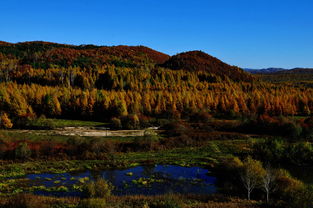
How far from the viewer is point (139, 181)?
4303cm

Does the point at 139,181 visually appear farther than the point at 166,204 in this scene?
Yes

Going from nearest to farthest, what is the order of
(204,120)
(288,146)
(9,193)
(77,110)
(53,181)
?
(9,193) → (53,181) → (288,146) → (204,120) → (77,110)

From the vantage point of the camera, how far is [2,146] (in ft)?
188

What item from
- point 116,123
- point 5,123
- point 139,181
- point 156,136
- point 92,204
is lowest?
point 139,181

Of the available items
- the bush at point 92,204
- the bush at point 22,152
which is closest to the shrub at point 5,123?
the bush at point 22,152

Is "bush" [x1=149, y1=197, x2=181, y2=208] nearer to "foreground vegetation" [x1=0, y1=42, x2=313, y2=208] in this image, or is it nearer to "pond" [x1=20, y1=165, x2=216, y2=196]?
"foreground vegetation" [x1=0, y1=42, x2=313, y2=208]

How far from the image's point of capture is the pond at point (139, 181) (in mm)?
38812

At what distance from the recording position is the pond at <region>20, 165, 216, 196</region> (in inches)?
1528

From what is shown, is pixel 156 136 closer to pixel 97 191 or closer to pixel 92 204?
pixel 97 191

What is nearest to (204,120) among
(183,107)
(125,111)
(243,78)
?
(183,107)

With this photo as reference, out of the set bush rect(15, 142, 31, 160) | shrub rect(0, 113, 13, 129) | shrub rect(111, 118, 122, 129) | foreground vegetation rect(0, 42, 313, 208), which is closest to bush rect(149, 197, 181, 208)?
foreground vegetation rect(0, 42, 313, 208)

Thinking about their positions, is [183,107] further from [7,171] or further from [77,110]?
[7,171]

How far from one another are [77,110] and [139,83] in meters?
52.0

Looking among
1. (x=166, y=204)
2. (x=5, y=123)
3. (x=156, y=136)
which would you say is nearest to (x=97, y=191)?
(x=166, y=204)
